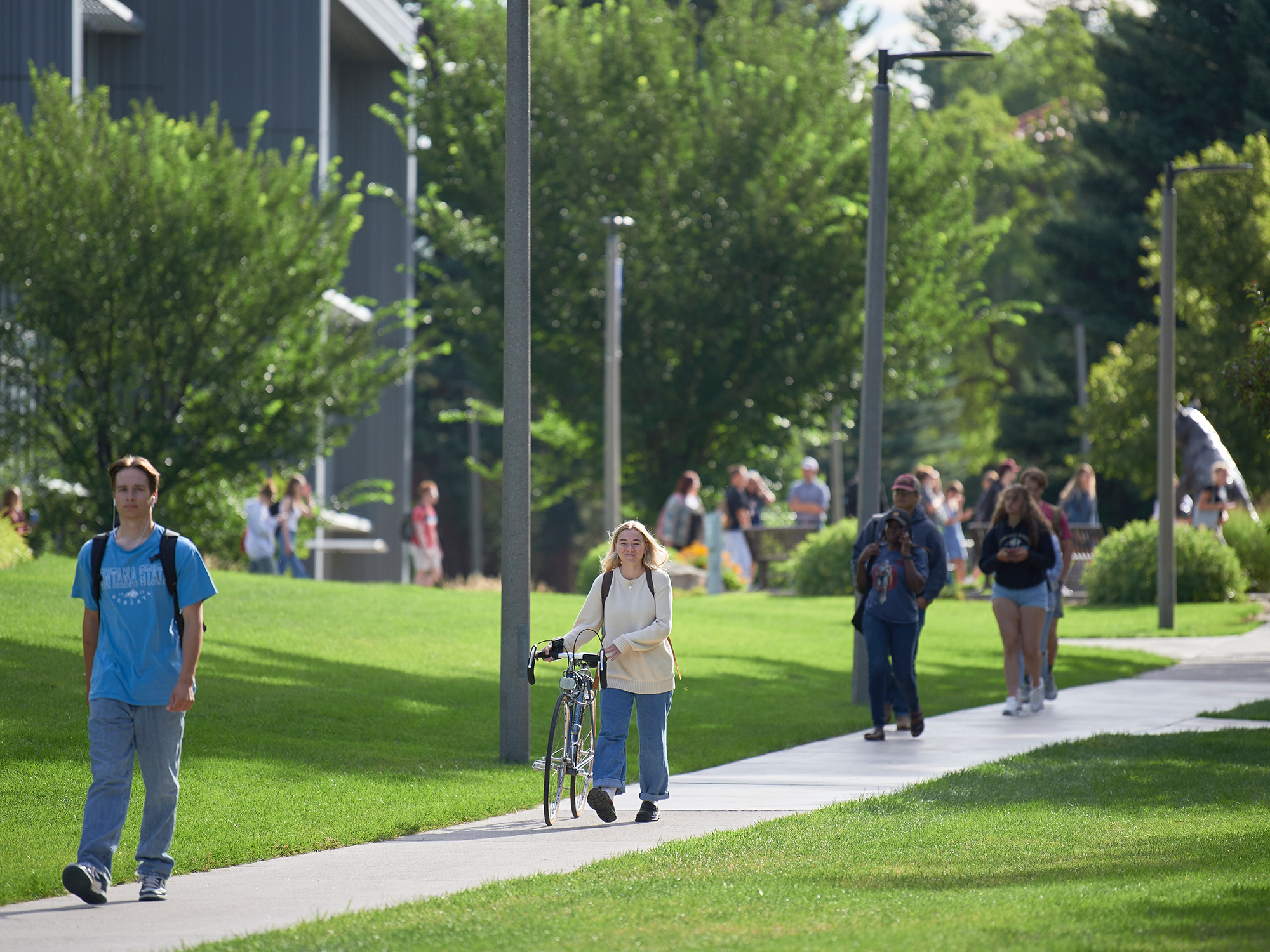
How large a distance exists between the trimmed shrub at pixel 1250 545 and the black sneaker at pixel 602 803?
19.2m

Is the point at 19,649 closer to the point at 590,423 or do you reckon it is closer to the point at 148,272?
the point at 148,272

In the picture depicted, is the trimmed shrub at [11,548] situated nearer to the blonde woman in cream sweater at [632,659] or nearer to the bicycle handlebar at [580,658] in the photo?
the bicycle handlebar at [580,658]

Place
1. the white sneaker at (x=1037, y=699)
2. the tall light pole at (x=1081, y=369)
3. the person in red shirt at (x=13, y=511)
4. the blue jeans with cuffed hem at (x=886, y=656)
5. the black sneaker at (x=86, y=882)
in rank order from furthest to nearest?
the tall light pole at (x=1081, y=369) → the person in red shirt at (x=13, y=511) → the white sneaker at (x=1037, y=699) → the blue jeans with cuffed hem at (x=886, y=656) → the black sneaker at (x=86, y=882)

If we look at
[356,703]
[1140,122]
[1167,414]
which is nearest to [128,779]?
[356,703]

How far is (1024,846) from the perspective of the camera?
784 centimetres

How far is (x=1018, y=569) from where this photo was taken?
43.7 feet

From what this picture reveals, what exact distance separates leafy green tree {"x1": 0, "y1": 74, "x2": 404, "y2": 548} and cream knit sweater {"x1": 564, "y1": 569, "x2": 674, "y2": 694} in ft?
56.3

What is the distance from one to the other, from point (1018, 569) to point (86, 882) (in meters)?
8.55

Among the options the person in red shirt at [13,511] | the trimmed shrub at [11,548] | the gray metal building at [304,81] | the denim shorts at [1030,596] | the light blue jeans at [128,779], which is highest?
the gray metal building at [304,81]

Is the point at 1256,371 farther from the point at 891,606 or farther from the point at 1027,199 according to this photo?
the point at 1027,199

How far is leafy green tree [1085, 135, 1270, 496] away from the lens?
27609mm

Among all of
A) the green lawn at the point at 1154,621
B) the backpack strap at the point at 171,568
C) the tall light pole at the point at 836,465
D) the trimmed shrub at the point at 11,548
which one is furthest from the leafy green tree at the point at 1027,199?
the backpack strap at the point at 171,568

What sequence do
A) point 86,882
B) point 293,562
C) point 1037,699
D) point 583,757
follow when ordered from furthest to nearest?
point 293,562
point 1037,699
point 583,757
point 86,882

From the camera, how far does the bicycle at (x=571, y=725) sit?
28.7 ft
